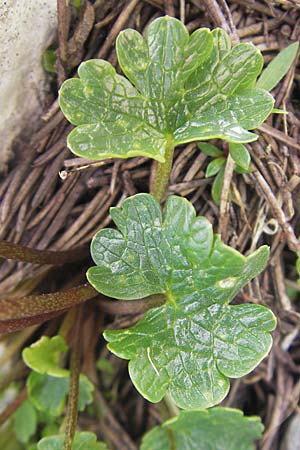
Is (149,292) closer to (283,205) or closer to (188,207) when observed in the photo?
(188,207)

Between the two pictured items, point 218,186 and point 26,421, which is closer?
point 218,186

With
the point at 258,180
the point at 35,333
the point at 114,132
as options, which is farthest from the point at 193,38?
the point at 35,333

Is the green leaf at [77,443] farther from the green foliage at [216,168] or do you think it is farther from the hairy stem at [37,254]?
the green foliage at [216,168]

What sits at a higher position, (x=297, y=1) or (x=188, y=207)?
(x=297, y=1)

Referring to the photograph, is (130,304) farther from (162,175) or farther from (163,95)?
(163,95)

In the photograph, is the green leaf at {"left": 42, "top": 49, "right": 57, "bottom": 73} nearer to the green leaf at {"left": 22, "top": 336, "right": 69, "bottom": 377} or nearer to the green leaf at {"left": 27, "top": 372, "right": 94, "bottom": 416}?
the green leaf at {"left": 22, "top": 336, "right": 69, "bottom": 377}

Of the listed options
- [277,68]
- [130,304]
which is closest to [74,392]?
[130,304]
